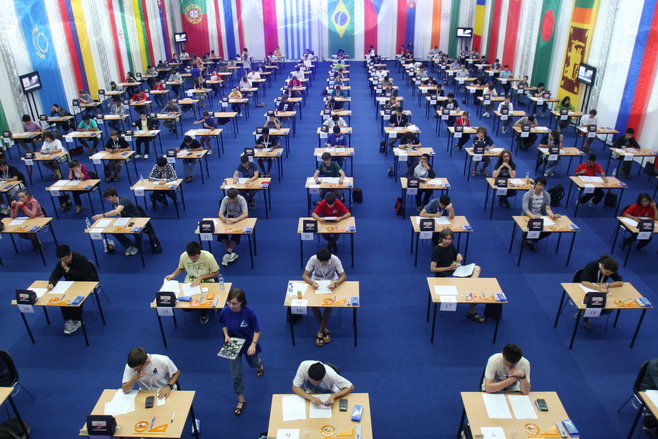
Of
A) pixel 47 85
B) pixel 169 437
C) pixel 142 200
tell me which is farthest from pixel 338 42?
pixel 169 437

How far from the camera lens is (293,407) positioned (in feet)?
14.3

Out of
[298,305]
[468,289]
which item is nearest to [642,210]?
[468,289]

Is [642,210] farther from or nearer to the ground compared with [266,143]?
nearer to the ground

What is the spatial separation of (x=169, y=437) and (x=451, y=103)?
14.5m

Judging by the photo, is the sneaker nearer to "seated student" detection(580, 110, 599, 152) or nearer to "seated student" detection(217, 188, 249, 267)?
"seated student" detection(217, 188, 249, 267)

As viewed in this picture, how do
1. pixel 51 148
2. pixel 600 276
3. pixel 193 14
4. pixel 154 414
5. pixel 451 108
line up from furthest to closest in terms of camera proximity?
pixel 193 14 < pixel 451 108 < pixel 51 148 < pixel 600 276 < pixel 154 414

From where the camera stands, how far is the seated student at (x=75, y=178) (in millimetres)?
Result: 9787

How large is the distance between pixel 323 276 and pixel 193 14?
1113 inches

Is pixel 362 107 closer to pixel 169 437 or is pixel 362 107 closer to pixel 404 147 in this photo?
pixel 404 147

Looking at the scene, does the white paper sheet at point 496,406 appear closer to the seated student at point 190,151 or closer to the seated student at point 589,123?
the seated student at point 190,151

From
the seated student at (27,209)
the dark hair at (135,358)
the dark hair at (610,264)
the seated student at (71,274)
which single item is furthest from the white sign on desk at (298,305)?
the seated student at (27,209)

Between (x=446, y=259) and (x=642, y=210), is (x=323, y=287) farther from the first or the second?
(x=642, y=210)

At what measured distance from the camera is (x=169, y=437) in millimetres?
4074

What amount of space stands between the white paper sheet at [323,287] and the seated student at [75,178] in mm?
6484
